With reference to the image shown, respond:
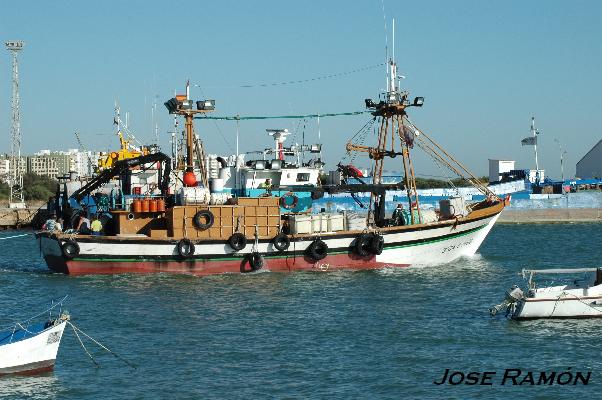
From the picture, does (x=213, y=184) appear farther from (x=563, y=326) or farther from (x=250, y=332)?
(x=563, y=326)

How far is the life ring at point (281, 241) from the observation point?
3666cm

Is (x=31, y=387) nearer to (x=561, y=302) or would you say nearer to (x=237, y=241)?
(x=561, y=302)

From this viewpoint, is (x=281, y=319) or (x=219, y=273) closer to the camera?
(x=281, y=319)

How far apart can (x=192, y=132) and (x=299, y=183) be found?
8.37 meters

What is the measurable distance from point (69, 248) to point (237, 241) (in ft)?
20.8

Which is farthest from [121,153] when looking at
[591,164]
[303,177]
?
[591,164]

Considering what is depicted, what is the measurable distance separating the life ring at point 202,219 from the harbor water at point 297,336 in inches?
81.0

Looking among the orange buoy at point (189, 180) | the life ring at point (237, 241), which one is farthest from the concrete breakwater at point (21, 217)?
the life ring at point (237, 241)

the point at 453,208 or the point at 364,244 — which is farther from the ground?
the point at 453,208

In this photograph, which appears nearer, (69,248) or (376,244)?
(69,248)

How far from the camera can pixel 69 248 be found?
36031 millimetres

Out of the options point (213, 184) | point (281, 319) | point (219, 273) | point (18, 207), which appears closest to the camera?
point (281, 319)

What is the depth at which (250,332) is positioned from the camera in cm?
2584

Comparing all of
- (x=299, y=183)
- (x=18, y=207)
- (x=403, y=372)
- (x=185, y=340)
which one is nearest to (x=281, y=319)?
(x=185, y=340)
